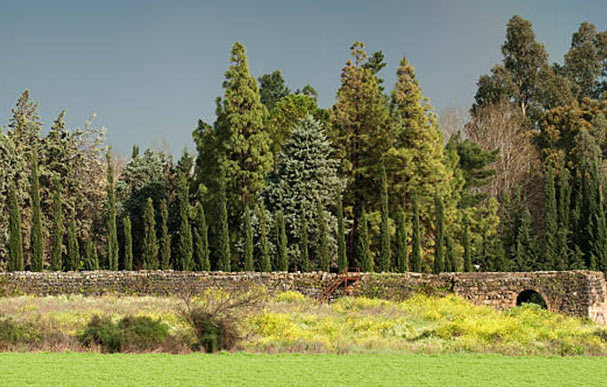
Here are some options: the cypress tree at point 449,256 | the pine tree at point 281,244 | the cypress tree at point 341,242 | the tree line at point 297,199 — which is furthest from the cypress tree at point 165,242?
the cypress tree at point 449,256

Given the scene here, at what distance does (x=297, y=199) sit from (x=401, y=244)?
Result: 498 cm

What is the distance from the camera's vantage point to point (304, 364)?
45.9 feet

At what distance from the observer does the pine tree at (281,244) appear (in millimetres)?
33125

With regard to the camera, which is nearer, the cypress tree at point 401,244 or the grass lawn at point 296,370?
the grass lawn at point 296,370

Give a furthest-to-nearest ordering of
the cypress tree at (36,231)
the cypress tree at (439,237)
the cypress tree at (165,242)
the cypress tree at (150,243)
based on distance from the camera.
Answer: the cypress tree at (165,242)
the cypress tree at (150,243)
the cypress tree at (439,237)
the cypress tree at (36,231)

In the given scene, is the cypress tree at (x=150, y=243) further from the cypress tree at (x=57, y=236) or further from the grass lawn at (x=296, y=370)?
the grass lawn at (x=296, y=370)

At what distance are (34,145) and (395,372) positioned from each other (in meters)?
28.4

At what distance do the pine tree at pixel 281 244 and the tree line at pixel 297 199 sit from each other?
5cm

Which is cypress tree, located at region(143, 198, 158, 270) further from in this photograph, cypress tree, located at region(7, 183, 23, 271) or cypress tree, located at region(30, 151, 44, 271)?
cypress tree, located at region(7, 183, 23, 271)

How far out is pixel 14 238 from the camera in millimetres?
31703

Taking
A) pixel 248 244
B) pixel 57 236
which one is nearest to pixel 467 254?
pixel 248 244

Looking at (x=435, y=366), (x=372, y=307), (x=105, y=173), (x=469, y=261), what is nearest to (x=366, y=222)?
(x=469, y=261)

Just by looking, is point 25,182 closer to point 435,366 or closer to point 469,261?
point 469,261

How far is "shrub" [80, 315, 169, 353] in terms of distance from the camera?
629 inches
